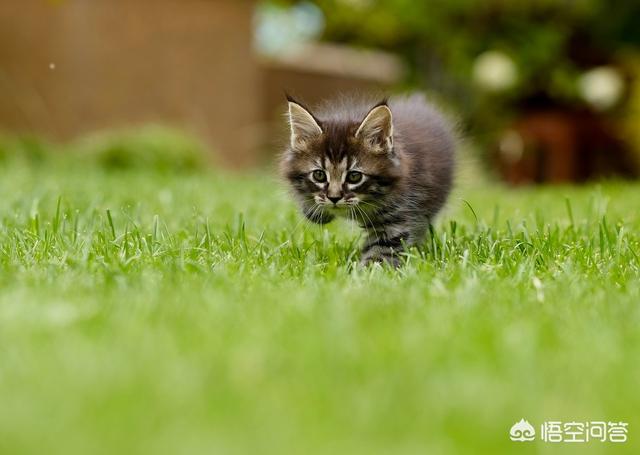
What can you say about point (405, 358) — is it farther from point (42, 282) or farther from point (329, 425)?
point (42, 282)

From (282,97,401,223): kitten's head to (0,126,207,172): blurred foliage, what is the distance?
8.72m

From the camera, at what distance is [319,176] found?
4.59m

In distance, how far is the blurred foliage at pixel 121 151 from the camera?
42.2 feet

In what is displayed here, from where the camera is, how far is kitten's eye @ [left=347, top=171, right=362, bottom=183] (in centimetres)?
450

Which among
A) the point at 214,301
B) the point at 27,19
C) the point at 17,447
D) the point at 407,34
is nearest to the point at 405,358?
the point at 214,301

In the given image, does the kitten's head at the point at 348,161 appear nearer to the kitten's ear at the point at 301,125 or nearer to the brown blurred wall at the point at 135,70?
the kitten's ear at the point at 301,125

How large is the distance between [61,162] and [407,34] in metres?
9.18

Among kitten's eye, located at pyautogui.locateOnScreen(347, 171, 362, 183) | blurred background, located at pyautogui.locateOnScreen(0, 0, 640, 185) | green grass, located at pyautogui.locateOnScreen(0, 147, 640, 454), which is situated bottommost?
green grass, located at pyautogui.locateOnScreen(0, 147, 640, 454)

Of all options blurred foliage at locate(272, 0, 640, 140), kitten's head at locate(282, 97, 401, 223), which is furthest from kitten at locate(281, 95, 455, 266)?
blurred foliage at locate(272, 0, 640, 140)

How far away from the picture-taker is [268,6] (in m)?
23.0

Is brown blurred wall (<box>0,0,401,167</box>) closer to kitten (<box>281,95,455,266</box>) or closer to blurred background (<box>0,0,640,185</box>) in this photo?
blurred background (<box>0,0,640,185</box>)

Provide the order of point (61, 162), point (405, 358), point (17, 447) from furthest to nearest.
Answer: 1. point (61, 162)
2. point (405, 358)
3. point (17, 447)

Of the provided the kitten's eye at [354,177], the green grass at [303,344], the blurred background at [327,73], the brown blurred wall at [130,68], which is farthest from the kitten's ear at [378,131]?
the brown blurred wall at [130,68]

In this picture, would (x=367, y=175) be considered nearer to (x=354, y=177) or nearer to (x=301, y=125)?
(x=354, y=177)
